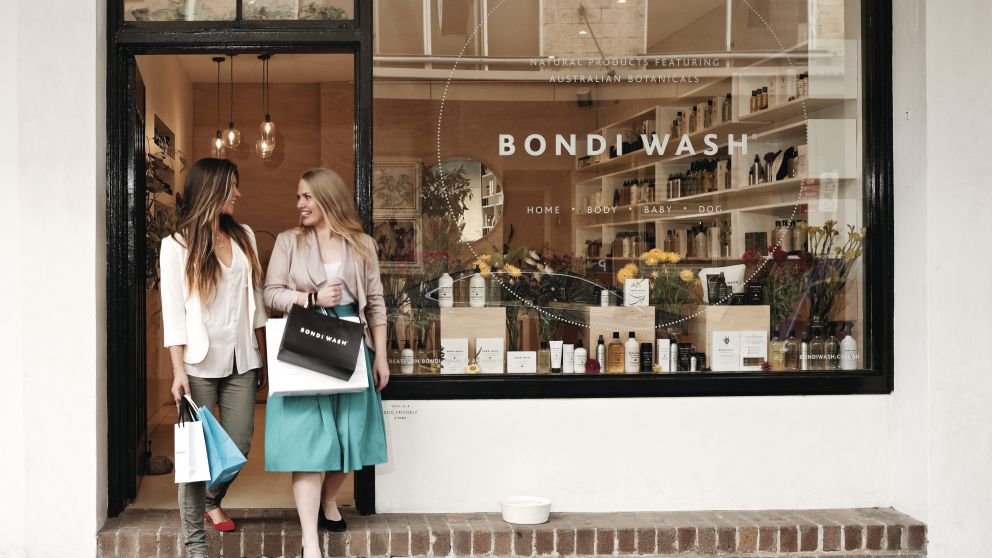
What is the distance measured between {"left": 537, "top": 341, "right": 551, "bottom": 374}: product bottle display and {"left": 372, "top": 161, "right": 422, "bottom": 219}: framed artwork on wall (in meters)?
0.85

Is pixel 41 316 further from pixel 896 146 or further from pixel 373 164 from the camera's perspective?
pixel 896 146

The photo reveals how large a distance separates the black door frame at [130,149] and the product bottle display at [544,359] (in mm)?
886

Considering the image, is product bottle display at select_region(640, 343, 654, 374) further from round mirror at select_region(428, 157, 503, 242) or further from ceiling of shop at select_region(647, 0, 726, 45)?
ceiling of shop at select_region(647, 0, 726, 45)

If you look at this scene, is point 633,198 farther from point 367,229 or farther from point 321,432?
point 321,432

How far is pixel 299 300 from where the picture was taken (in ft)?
11.6

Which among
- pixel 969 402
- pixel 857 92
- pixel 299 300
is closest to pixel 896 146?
pixel 857 92

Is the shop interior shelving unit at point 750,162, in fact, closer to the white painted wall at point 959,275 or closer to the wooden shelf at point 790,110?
the wooden shelf at point 790,110

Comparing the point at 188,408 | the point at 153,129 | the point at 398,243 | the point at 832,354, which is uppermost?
the point at 153,129

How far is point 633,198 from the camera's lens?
4246 millimetres

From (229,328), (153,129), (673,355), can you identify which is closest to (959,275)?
(673,355)

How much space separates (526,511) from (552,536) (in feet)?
0.49

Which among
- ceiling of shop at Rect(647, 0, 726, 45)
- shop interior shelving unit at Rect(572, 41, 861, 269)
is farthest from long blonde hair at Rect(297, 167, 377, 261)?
ceiling of shop at Rect(647, 0, 726, 45)

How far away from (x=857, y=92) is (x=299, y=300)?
2747mm

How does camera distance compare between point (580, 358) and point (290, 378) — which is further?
point (580, 358)
